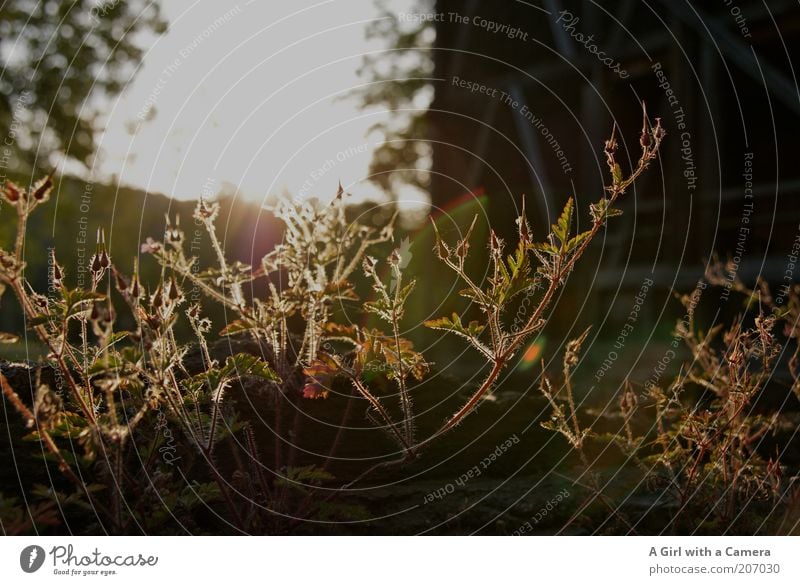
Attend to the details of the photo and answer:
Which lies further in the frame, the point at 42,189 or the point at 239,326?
the point at 239,326

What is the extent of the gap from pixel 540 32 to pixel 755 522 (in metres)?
8.62

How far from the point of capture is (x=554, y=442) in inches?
125

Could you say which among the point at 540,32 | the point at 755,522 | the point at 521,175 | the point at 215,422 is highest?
the point at 540,32

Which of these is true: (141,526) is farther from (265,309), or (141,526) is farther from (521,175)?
(521,175)

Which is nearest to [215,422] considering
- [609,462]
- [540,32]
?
[609,462]
